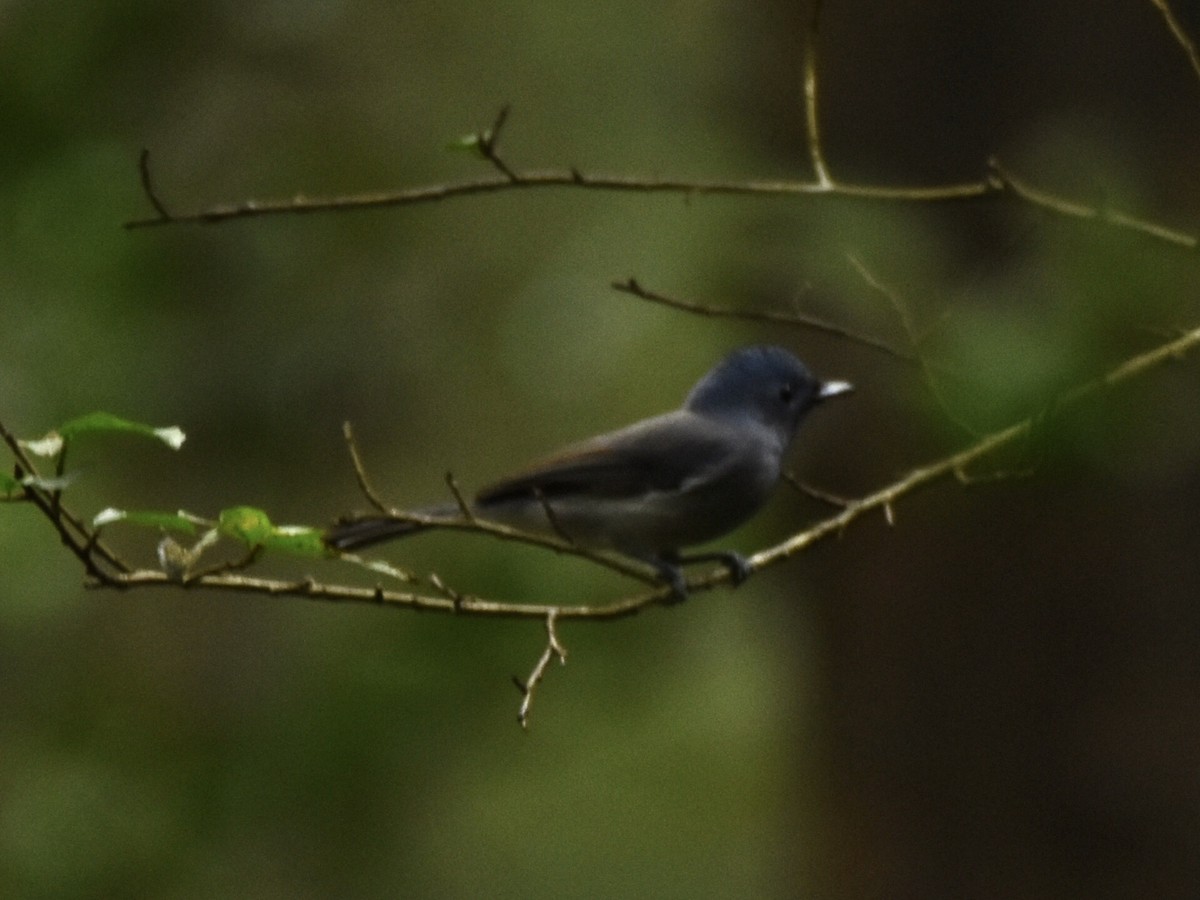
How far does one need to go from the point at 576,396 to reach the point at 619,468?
2.09 meters

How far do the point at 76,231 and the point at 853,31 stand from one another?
269 centimetres

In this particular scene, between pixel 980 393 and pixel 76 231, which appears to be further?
pixel 76 231

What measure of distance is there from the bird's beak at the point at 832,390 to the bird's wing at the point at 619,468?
312 mm

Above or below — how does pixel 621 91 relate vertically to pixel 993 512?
above

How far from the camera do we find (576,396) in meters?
7.04

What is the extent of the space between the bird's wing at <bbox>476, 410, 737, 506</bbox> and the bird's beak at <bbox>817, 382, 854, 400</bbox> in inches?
12.3

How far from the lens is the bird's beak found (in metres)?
4.92

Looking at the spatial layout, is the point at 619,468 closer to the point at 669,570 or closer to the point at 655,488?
the point at 655,488

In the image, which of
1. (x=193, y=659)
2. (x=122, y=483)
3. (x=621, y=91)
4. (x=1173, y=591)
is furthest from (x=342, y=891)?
(x=1173, y=591)

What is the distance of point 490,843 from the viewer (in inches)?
442

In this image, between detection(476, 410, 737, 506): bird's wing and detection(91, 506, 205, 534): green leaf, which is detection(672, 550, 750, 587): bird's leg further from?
detection(91, 506, 205, 534): green leaf

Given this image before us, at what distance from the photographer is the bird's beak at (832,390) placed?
4.92 meters

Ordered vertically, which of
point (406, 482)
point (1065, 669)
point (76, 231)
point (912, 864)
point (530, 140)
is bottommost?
point (912, 864)

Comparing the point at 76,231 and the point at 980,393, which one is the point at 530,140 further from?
the point at 980,393
